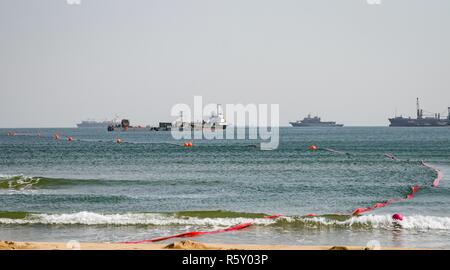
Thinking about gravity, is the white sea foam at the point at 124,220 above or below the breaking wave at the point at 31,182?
above

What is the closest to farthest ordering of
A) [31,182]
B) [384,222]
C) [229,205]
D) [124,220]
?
[384,222] → [124,220] → [229,205] → [31,182]

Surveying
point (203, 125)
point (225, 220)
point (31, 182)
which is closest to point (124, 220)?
point (225, 220)

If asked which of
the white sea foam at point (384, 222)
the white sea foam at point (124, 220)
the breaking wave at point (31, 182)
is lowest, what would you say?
the breaking wave at point (31, 182)

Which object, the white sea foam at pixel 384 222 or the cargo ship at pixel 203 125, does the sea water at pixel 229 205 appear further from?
the cargo ship at pixel 203 125

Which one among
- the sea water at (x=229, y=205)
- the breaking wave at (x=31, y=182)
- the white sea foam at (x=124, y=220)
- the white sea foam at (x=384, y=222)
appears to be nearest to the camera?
the sea water at (x=229, y=205)

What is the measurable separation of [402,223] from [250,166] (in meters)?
30.3

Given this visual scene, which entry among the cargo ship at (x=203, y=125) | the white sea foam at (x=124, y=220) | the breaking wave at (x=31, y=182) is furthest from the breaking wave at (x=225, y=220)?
the cargo ship at (x=203, y=125)

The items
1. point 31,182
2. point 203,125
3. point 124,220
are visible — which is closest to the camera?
point 124,220

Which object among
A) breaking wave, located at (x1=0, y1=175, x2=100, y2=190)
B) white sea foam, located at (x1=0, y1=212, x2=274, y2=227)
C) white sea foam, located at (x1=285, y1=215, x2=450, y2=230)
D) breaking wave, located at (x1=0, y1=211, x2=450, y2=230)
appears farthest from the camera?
breaking wave, located at (x1=0, y1=175, x2=100, y2=190)

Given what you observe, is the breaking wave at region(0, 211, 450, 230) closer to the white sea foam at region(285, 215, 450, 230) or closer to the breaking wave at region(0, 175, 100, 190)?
the white sea foam at region(285, 215, 450, 230)

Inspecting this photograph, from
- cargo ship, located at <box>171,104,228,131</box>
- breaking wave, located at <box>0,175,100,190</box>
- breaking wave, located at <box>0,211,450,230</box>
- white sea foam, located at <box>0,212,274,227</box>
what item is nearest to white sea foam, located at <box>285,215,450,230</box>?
breaking wave, located at <box>0,211,450,230</box>

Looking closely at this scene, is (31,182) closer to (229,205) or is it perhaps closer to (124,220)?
(229,205)

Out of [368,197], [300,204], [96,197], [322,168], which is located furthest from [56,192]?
[322,168]

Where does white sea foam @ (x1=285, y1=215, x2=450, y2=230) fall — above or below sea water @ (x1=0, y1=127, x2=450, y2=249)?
above
